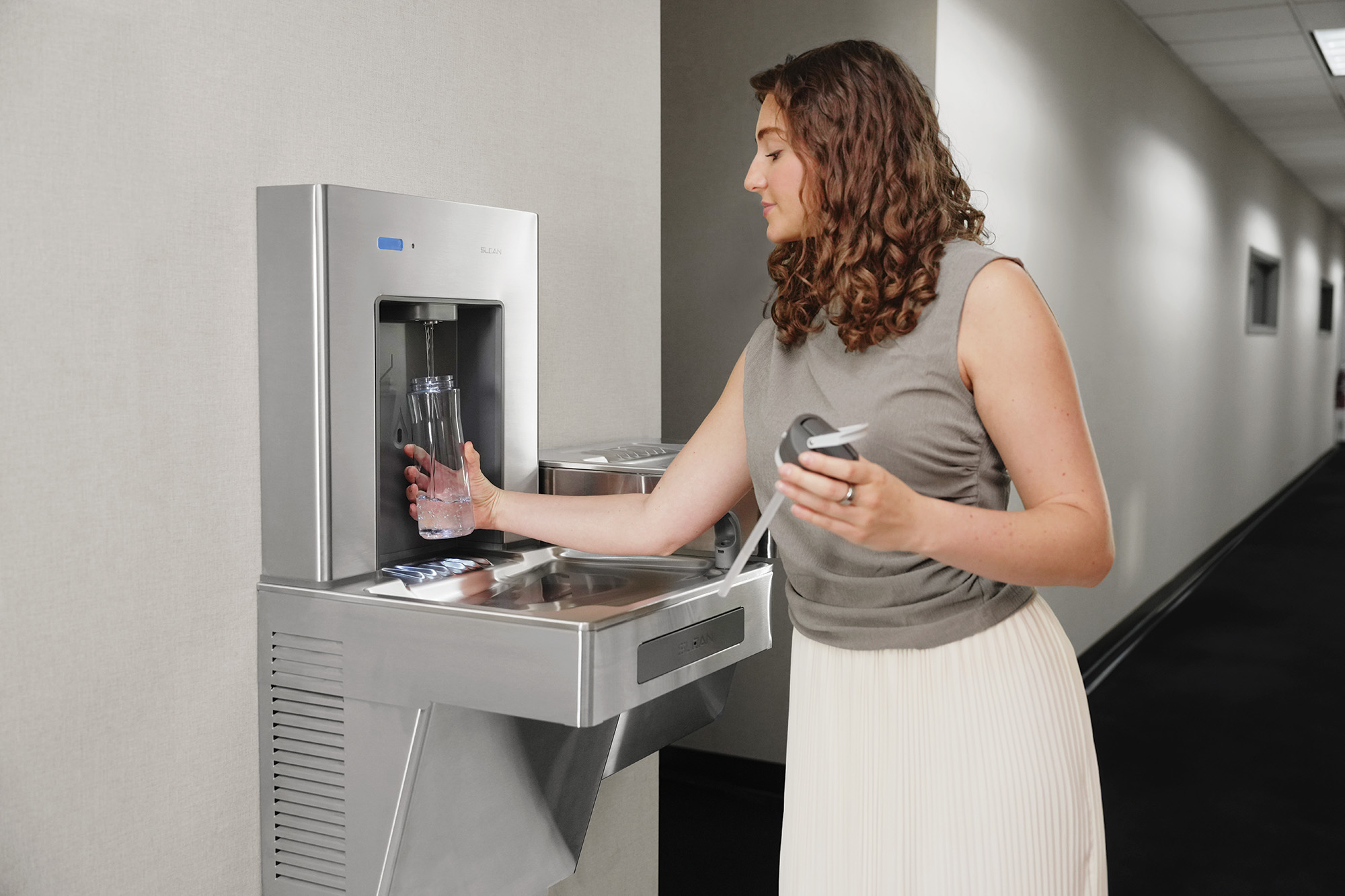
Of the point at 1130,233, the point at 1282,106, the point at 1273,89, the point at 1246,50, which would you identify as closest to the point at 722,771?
the point at 1130,233

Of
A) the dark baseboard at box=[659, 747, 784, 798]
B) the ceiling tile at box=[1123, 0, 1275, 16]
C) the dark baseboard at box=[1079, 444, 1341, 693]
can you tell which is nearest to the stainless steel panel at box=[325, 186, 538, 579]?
the dark baseboard at box=[659, 747, 784, 798]

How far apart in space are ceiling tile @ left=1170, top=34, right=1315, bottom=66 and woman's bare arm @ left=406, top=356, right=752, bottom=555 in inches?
176

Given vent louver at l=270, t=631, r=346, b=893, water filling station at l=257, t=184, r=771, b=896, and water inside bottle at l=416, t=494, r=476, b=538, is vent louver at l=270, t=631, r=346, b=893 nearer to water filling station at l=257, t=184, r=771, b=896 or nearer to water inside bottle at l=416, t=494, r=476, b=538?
water filling station at l=257, t=184, r=771, b=896

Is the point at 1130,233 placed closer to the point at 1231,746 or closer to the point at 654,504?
the point at 1231,746

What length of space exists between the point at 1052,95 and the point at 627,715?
3051mm

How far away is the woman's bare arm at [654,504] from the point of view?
4.81 ft

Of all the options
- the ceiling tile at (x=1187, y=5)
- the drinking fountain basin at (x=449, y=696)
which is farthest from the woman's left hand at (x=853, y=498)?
the ceiling tile at (x=1187, y=5)

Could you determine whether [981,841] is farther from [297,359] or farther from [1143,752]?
[1143,752]

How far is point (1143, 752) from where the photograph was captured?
3.73 m

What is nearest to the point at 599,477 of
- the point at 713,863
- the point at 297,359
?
the point at 297,359

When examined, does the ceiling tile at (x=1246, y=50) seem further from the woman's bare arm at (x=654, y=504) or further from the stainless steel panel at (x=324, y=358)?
the stainless steel panel at (x=324, y=358)

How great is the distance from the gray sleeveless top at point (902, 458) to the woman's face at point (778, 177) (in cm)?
13

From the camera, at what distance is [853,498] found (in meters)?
1.00

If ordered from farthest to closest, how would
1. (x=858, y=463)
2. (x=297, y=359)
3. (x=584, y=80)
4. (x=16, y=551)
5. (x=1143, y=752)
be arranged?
(x=1143, y=752) < (x=584, y=80) < (x=297, y=359) < (x=16, y=551) < (x=858, y=463)
